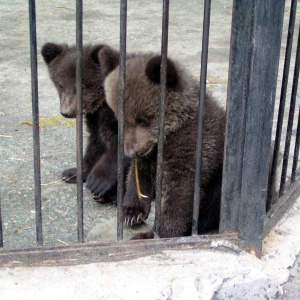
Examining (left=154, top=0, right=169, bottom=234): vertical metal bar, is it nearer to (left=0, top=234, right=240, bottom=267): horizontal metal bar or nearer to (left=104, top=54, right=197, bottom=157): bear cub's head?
(left=0, top=234, right=240, bottom=267): horizontal metal bar

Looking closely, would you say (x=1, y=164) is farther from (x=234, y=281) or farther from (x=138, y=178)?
(x=234, y=281)

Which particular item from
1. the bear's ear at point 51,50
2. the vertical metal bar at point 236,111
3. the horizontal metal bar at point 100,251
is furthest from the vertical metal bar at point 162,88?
the bear's ear at point 51,50

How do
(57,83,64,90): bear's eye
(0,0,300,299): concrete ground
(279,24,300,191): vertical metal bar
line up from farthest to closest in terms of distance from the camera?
1. (57,83,64,90): bear's eye
2. (279,24,300,191): vertical metal bar
3. (0,0,300,299): concrete ground

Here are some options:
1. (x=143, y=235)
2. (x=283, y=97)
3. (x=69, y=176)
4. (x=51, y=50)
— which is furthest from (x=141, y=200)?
(x=51, y=50)

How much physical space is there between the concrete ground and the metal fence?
76mm

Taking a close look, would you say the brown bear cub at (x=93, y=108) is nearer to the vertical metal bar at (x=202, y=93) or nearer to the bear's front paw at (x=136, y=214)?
the bear's front paw at (x=136, y=214)

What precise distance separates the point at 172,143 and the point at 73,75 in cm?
137

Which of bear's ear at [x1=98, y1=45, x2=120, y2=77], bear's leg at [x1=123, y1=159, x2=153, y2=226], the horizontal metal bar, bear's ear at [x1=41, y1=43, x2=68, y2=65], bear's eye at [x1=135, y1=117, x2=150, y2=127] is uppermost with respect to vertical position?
bear's ear at [x1=98, y1=45, x2=120, y2=77]

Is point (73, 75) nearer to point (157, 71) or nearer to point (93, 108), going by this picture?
point (93, 108)

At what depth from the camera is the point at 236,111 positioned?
2768 mm

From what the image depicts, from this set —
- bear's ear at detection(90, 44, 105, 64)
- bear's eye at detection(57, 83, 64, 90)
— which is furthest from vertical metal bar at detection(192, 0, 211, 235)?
bear's eye at detection(57, 83, 64, 90)

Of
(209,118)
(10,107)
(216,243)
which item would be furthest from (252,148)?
(10,107)

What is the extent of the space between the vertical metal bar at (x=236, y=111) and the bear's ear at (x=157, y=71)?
74 cm

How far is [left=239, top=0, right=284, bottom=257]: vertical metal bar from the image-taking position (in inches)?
103
